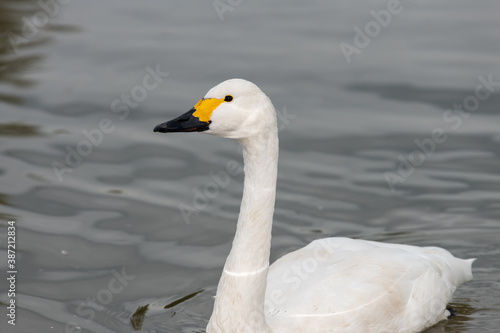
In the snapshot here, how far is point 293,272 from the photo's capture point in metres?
6.61

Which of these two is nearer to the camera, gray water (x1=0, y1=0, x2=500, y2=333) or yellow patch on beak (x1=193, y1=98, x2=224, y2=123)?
yellow patch on beak (x1=193, y1=98, x2=224, y2=123)

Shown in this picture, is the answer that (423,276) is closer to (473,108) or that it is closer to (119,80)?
(473,108)

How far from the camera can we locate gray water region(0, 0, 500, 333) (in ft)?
25.1

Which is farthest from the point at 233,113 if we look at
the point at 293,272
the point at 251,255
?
the point at 293,272

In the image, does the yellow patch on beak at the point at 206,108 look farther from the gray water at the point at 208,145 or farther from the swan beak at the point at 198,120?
the gray water at the point at 208,145

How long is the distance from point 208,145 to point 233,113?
472 centimetres

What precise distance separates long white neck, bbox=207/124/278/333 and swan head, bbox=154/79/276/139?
0.52 feet

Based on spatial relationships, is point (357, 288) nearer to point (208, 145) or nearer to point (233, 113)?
point (233, 113)

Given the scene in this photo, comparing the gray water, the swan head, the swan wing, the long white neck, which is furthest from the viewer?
the gray water

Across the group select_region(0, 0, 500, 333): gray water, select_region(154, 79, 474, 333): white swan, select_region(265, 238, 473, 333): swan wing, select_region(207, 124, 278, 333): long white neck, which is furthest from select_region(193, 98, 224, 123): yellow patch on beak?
select_region(0, 0, 500, 333): gray water

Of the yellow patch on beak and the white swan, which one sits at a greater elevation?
the yellow patch on beak

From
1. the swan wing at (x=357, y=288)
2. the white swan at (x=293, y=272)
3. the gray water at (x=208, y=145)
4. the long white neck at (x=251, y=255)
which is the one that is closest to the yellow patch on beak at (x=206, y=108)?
the white swan at (x=293, y=272)

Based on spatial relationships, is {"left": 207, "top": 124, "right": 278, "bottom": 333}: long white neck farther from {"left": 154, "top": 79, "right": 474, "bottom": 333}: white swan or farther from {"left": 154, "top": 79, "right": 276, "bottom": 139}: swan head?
{"left": 154, "top": 79, "right": 276, "bottom": 139}: swan head

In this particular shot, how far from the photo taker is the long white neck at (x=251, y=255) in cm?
562
